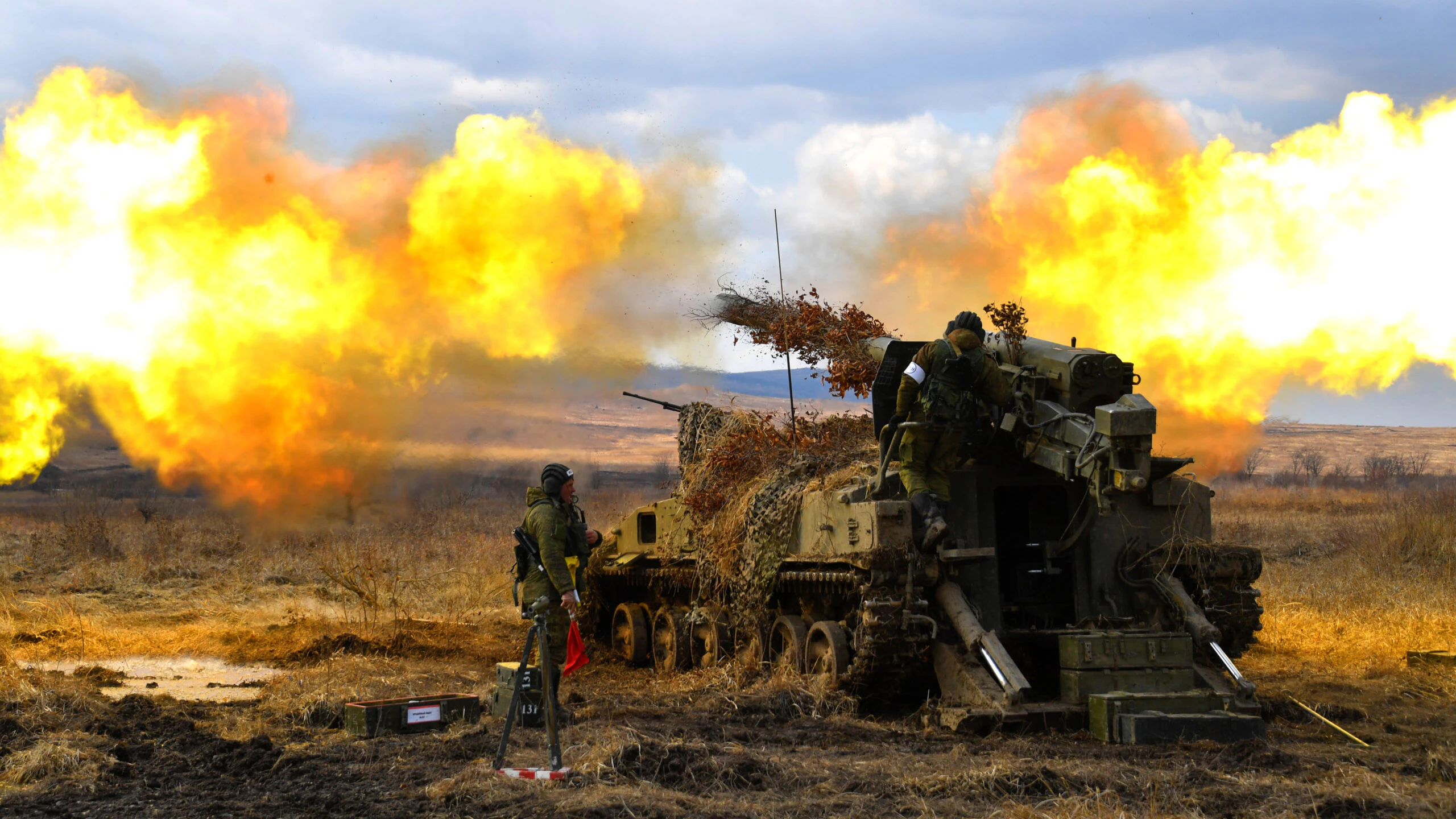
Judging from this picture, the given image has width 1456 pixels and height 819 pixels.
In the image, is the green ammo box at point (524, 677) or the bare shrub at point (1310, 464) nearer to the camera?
the green ammo box at point (524, 677)

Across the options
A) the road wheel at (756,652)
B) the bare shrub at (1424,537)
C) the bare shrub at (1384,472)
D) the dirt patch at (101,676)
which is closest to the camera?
the dirt patch at (101,676)

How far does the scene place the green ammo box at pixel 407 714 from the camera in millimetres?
9914

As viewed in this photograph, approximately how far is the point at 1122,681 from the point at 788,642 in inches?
133

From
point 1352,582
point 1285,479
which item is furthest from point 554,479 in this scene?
point 1285,479

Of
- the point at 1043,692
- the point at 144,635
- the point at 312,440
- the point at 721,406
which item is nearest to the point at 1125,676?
the point at 1043,692

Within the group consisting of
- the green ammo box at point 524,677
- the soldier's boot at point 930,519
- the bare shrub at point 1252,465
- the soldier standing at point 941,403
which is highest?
the bare shrub at point 1252,465

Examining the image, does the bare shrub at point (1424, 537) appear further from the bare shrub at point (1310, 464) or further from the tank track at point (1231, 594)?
the bare shrub at point (1310, 464)

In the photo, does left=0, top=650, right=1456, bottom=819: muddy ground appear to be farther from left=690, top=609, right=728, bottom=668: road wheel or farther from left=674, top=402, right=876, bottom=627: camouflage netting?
left=690, top=609, right=728, bottom=668: road wheel

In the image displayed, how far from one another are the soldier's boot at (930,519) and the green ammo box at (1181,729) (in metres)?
2.04

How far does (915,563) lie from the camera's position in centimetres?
1080

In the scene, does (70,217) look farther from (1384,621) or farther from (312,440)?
(1384,621)

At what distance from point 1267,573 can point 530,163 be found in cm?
1354

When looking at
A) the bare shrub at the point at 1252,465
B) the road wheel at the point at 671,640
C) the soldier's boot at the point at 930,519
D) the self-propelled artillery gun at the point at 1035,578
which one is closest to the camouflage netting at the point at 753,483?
the self-propelled artillery gun at the point at 1035,578

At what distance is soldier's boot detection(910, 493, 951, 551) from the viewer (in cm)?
1077
